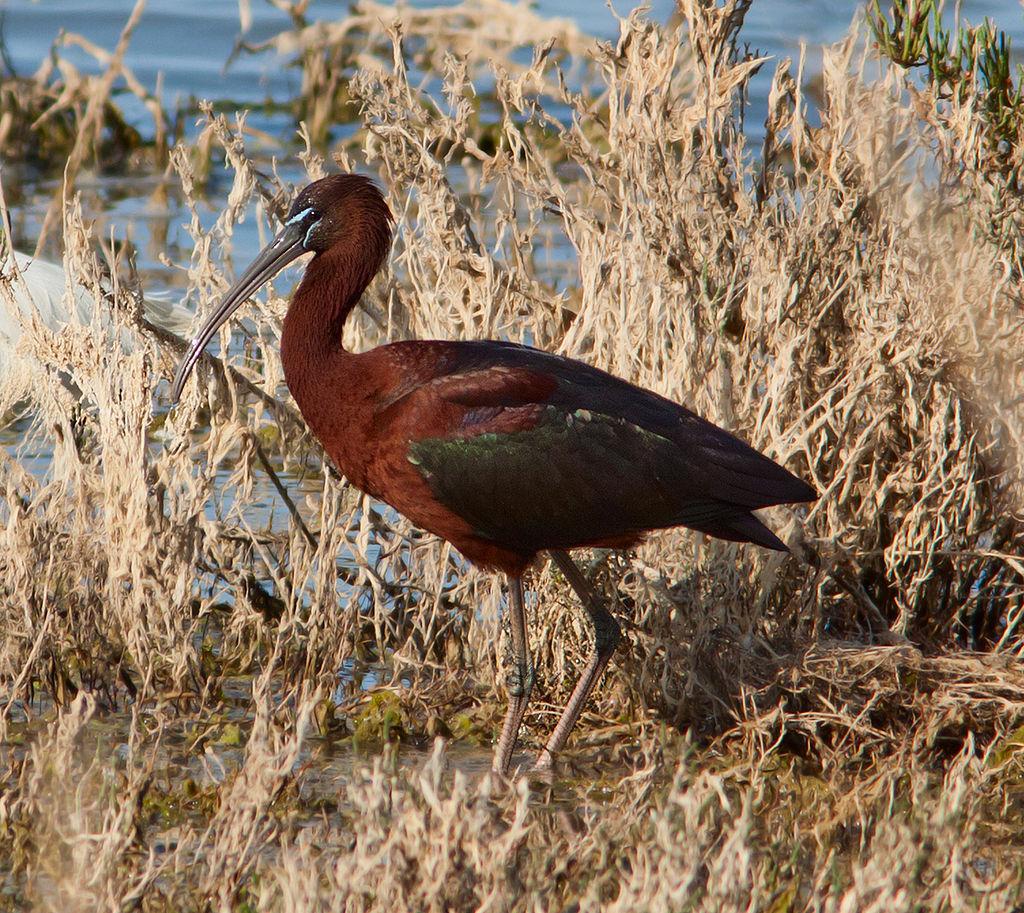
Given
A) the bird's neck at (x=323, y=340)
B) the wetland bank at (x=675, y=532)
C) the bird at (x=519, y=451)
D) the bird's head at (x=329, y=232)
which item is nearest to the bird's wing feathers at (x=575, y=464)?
the bird at (x=519, y=451)

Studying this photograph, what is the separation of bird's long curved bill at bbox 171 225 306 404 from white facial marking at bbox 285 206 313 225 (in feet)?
0.05

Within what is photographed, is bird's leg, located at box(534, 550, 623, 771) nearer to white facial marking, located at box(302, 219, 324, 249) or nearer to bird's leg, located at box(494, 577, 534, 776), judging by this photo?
bird's leg, located at box(494, 577, 534, 776)

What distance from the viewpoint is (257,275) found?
4902 mm

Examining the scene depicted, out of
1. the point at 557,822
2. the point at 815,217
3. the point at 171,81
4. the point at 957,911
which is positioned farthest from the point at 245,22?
the point at 957,911

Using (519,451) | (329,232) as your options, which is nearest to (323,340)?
(329,232)

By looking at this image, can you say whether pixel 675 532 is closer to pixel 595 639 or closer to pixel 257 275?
pixel 595 639

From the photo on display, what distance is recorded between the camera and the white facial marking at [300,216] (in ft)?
16.0

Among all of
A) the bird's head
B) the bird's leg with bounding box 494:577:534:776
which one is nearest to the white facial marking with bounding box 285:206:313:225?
the bird's head

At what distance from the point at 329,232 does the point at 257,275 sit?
0.24 m

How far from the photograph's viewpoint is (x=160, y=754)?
4.69 m

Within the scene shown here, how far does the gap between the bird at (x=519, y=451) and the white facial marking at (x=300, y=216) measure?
0.37 m

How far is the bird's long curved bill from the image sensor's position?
4871mm

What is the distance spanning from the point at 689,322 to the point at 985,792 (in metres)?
1.45

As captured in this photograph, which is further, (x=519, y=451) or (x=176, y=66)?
(x=176, y=66)
